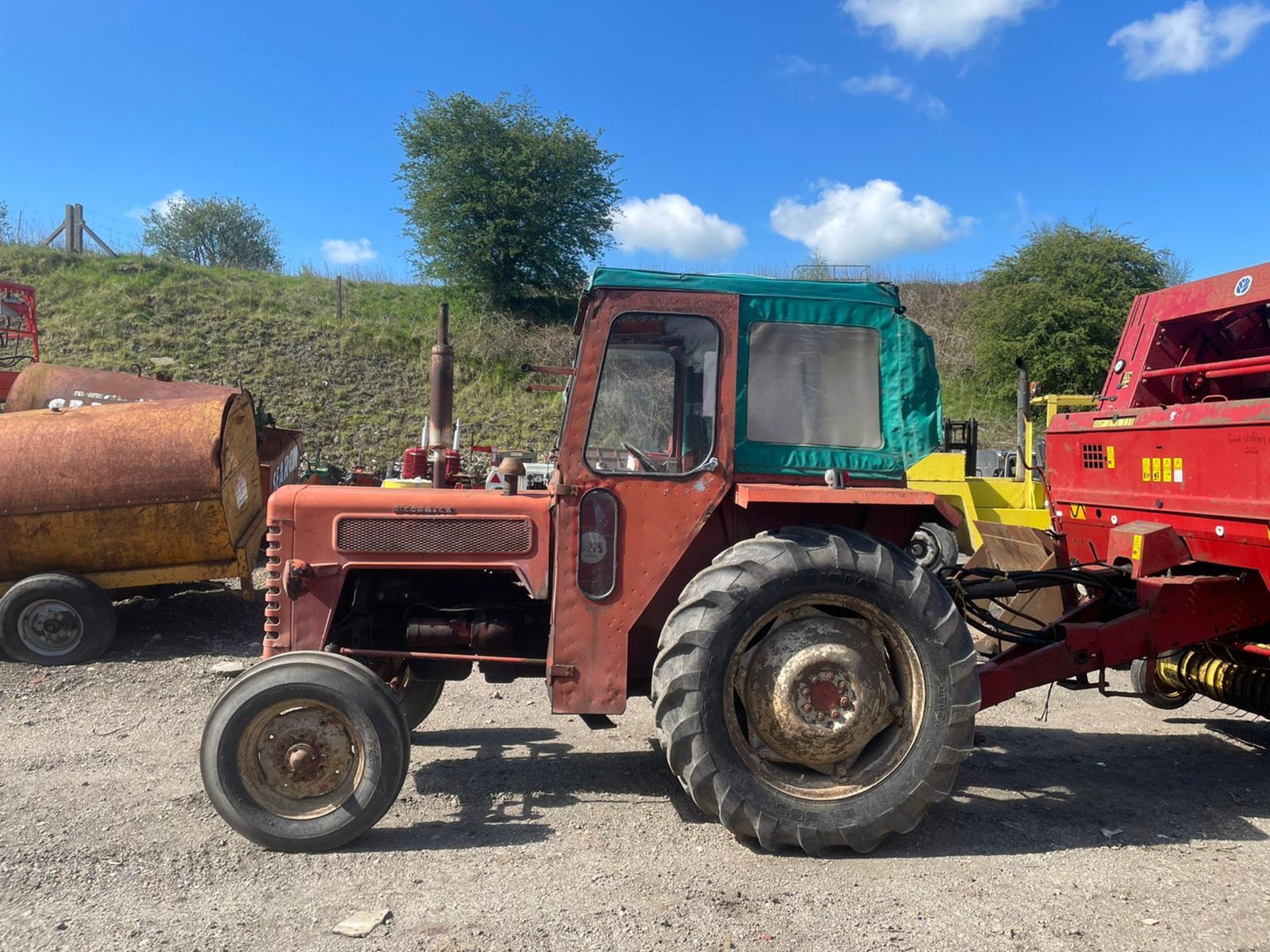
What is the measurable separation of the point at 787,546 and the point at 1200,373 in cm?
357

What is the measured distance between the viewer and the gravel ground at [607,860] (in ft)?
9.80

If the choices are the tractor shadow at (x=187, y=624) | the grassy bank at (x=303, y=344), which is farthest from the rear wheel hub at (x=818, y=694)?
the grassy bank at (x=303, y=344)

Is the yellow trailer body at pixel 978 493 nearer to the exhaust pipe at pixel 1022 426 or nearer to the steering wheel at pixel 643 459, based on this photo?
the exhaust pipe at pixel 1022 426

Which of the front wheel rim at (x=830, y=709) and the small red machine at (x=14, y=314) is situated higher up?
the small red machine at (x=14, y=314)

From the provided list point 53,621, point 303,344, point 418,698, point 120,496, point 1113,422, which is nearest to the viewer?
point 418,698

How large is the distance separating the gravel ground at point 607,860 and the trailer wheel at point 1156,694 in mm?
340

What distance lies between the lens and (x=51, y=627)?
6.76 meters

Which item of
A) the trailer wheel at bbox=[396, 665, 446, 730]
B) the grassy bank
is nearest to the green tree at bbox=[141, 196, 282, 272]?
the grassy bank

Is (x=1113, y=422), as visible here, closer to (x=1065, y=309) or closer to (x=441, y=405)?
(x=441, y=405)

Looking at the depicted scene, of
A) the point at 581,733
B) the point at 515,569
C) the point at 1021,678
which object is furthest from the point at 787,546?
the point at 581,733

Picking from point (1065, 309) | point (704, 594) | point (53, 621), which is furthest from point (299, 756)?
point (1065, 309)

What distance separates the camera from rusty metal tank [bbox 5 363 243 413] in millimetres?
8805

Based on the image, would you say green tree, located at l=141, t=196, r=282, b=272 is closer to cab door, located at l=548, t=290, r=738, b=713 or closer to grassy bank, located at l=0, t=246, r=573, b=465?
grassy bank, located at l=0, t=246, r=573, b=465

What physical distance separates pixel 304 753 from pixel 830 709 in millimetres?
2213
